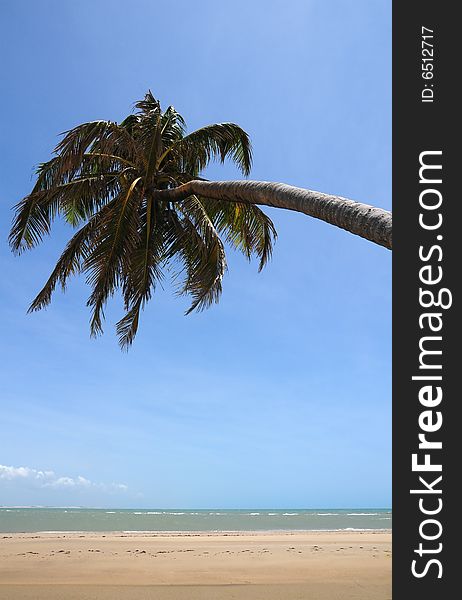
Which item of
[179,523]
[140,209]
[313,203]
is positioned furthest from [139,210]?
[179,523]

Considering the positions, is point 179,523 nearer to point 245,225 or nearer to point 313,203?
point 245,225

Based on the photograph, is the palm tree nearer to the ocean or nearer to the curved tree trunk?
the curved tree trunk

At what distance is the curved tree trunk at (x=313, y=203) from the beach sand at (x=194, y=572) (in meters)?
5.61

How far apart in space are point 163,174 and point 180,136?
1416mm

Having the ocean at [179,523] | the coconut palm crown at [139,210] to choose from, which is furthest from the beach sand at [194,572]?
the ocean at [179,523]

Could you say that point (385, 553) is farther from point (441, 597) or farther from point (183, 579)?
point (441, 597)

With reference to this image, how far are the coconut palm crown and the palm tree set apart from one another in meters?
0.02

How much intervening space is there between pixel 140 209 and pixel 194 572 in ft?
22.4

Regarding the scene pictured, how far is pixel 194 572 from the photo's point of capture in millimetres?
11688

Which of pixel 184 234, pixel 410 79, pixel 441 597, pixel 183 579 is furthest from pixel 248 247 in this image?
pixel 441 597

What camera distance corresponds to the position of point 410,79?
12.8 feet

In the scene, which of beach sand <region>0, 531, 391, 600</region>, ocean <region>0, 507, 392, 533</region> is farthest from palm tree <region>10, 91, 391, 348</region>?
ocean <region>0, 507, 392, 533</region>

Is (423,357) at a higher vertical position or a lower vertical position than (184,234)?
lower

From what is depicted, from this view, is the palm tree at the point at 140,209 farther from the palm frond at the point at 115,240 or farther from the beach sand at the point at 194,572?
the beach sand at the point at 194,572
